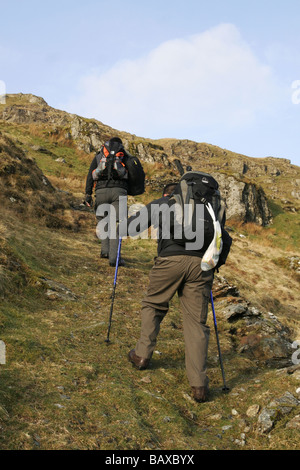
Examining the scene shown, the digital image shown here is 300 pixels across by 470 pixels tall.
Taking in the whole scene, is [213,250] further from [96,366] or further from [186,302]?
[96,366]

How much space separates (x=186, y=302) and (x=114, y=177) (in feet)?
16.6

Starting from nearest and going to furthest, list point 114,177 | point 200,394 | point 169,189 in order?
point 200,394 → point 169,189 → point 114,177

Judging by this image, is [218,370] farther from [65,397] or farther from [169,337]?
[65,397]

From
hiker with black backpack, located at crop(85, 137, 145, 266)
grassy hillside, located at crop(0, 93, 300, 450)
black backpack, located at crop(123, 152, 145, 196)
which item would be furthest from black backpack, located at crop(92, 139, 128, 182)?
grassy hillside, located at crop(0, 93, 300, 450)

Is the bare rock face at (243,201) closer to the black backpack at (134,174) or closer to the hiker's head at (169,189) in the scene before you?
the black backpack at (134,174)

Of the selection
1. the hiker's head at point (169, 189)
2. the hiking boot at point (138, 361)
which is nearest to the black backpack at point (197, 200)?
the hiker's head at point (169, 189)

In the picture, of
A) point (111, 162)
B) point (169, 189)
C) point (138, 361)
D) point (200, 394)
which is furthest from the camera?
point (111, 162)

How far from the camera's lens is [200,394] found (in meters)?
4.25

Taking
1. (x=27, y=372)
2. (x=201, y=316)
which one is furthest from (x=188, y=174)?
(x=27, y=372)

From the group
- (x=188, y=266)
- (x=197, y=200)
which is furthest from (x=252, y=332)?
(x=197, y=200)

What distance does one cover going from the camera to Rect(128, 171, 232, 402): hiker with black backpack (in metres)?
4.55

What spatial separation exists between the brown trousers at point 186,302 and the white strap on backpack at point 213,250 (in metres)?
0.12

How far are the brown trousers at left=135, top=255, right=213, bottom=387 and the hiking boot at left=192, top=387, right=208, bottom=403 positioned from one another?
0.42ft

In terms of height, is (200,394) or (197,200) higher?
(197,200)
